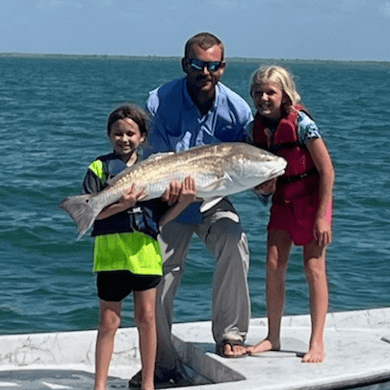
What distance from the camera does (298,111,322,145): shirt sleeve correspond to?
580 cm

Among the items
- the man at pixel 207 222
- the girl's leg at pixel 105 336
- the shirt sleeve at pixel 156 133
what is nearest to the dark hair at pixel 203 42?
the man at pixel 207 222

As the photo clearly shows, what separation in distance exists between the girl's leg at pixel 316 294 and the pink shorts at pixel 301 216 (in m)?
0.06

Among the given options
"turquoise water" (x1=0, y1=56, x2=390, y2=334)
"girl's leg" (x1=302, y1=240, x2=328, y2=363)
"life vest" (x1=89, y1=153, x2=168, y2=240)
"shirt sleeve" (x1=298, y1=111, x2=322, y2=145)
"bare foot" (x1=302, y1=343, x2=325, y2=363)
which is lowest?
"turquoise water" (x1=0, y1=56, x2=390, y2=334)

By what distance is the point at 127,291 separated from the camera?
18.3 feet

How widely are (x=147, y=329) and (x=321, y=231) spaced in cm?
101

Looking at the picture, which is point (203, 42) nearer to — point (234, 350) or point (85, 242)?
point (234, 350)

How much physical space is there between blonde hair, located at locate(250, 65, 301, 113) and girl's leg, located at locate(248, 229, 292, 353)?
2.24 feet

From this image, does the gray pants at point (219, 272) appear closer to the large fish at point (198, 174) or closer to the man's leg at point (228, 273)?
the man's leg at point (228, 273)

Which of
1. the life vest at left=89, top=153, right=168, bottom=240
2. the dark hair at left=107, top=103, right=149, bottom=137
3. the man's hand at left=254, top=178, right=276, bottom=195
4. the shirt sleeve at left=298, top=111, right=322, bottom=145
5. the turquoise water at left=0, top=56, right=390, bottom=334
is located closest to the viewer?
the life vest at left=89, top=153, right=168, bottom=240

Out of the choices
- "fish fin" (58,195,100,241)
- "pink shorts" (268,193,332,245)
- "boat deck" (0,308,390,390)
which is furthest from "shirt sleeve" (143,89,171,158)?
"boat deck" (0,308,390,390)

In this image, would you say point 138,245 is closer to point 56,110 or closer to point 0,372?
point 0,372

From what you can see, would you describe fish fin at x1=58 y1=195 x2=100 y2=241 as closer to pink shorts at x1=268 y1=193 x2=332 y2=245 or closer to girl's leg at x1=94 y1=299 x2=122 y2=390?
girl's leg at x1=94 y1=299 x2=122 y2=390

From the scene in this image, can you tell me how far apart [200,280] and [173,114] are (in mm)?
5598

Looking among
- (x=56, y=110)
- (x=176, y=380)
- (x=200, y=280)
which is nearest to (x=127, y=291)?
(x=176, y=380)
